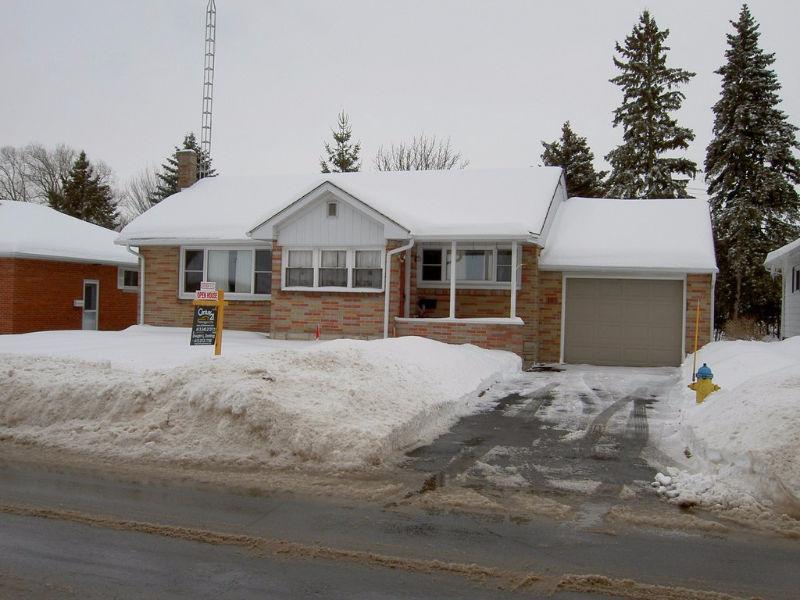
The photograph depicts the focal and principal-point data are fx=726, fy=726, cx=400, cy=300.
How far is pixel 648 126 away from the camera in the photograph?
117 feet

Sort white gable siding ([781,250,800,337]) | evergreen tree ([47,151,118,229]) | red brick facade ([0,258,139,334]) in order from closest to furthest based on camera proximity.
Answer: white gable siding ([781,250,800,337]), red brick facade ([0,258,139,334]), evergreen tree ([47,151,118,229])

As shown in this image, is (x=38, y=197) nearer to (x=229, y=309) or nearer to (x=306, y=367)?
(x=229, y=309)

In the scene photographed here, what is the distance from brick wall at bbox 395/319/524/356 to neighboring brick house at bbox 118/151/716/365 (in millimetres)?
23

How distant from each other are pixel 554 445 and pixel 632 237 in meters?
11.3

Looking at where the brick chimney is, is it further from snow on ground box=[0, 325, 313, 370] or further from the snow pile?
the snow pile

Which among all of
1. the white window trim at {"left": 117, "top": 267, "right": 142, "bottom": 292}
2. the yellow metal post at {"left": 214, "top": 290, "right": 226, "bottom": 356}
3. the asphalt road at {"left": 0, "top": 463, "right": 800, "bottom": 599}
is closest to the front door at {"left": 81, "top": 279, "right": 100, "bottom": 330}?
the white window trim at {"left": 117, "top": 267, "right": 142, "bottom": 292}

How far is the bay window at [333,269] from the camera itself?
57.5ft

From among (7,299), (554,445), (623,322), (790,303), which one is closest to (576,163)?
(790,303)

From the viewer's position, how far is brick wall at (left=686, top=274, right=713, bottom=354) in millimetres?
17469

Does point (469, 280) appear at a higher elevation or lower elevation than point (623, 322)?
higher

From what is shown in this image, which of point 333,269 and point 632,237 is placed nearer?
point 333,269

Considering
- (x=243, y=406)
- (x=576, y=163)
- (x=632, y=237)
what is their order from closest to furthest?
(x=243, y=406) < (x=632, y=237) < (x=576, y=163)

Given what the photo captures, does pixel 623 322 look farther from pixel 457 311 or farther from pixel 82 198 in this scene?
pixel 82 198

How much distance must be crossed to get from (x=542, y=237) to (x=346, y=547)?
1397 cm
